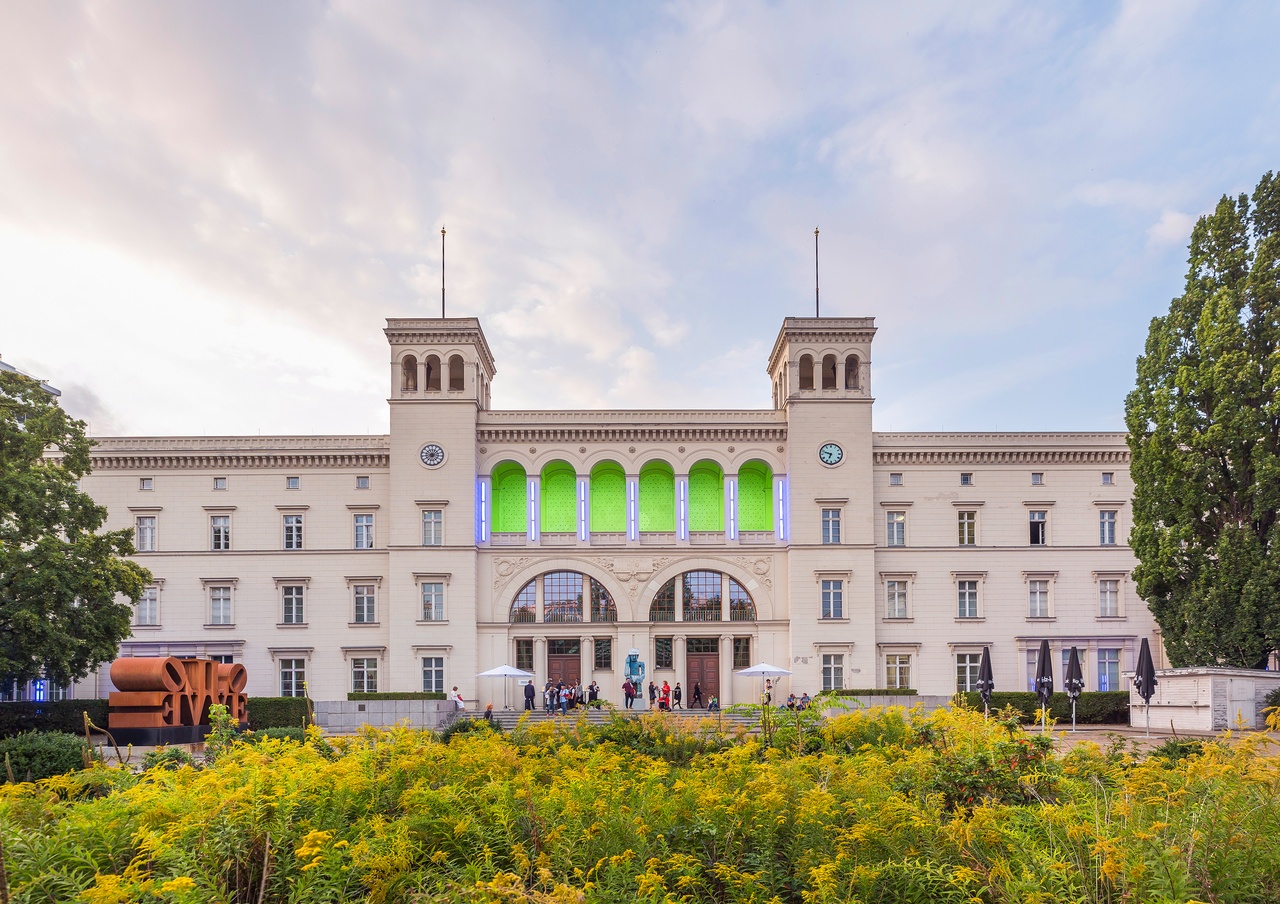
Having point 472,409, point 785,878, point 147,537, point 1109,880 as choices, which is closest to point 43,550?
point 147,537

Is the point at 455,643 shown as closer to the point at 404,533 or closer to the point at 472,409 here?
the point at 404,533

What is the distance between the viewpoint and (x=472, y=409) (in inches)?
1642

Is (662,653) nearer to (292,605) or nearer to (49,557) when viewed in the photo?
(292,605)

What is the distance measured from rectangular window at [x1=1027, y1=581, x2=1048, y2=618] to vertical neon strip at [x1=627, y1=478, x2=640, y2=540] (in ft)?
60.8

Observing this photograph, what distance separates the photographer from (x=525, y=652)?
4156 cm

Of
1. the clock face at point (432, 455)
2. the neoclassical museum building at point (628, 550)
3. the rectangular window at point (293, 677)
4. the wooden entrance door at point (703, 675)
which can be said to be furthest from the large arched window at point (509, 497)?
the rectangular window at point (293, 677)

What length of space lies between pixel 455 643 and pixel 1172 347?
3181cm

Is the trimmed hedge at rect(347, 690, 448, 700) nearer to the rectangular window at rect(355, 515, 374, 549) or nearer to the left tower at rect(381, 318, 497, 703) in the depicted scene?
the left tower at rect(381, 318, 497, 703)

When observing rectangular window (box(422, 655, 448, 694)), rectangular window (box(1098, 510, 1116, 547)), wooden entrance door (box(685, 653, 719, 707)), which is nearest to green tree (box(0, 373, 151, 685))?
rectangular window (box(422, 655, 448, 694))

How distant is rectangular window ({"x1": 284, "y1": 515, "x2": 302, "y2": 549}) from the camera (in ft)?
137

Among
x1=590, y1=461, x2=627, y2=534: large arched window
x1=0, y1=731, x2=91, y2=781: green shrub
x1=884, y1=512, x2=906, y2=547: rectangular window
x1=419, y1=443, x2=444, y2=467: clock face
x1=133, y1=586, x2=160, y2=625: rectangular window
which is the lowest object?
x1=0, y1=731, x2=91, y2=781: green shrub

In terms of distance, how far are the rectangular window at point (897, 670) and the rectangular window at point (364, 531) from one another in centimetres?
2470

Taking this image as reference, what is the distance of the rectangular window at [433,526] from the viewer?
41.2 meters

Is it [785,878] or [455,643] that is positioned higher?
[785,878]
